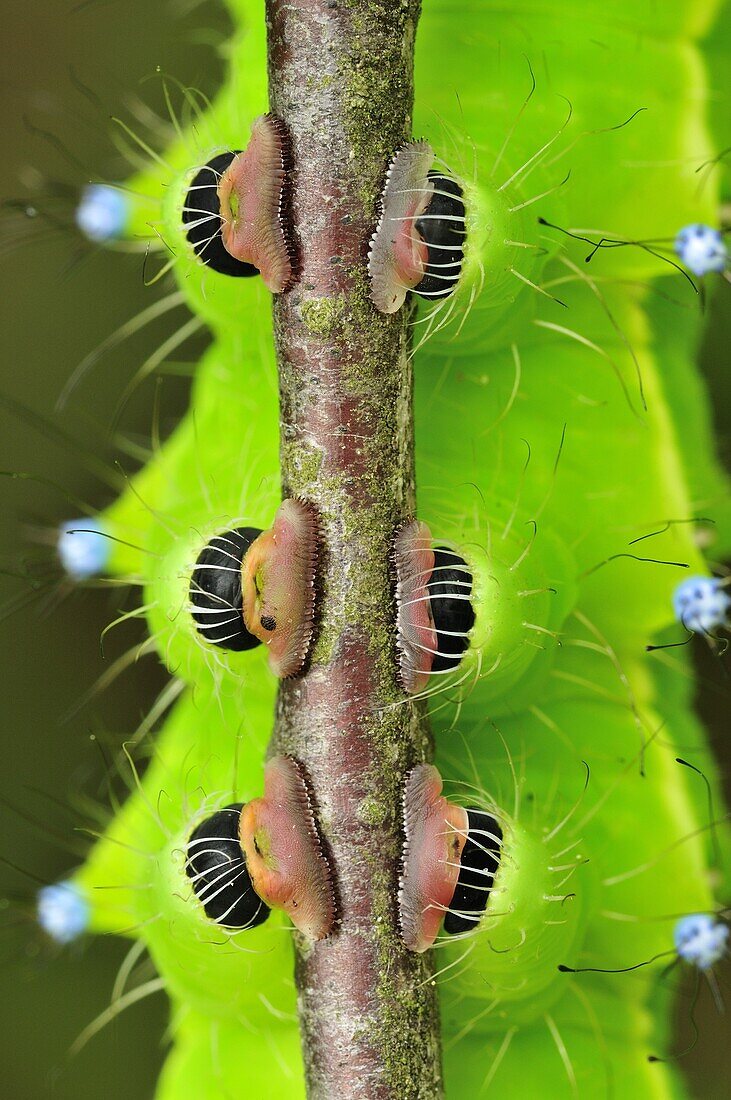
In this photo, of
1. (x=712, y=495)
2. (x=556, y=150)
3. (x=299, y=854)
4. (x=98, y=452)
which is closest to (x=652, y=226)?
(x=556, y=150)

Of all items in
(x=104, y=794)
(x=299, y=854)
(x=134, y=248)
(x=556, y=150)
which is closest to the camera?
(x=299, y=854)

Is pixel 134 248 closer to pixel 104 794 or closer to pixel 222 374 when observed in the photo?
pixel 222 374

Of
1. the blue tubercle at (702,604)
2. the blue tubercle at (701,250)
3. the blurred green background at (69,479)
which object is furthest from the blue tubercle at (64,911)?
the blue tubercle at (701,250)

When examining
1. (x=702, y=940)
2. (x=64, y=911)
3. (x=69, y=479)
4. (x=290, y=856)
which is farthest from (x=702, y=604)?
(x=69, y=479)

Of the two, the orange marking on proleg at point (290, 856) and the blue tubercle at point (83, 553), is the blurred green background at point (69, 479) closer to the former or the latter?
the blue tubercle at point (83, 553)

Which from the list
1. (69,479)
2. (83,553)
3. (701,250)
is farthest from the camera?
(69,479)

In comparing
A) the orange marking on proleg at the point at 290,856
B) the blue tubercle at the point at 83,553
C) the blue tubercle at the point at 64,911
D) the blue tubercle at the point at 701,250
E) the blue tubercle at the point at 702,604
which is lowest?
the orange marking on proleg at the point at 290,856

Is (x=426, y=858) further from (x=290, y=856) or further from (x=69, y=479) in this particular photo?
(x=69, y=479)
